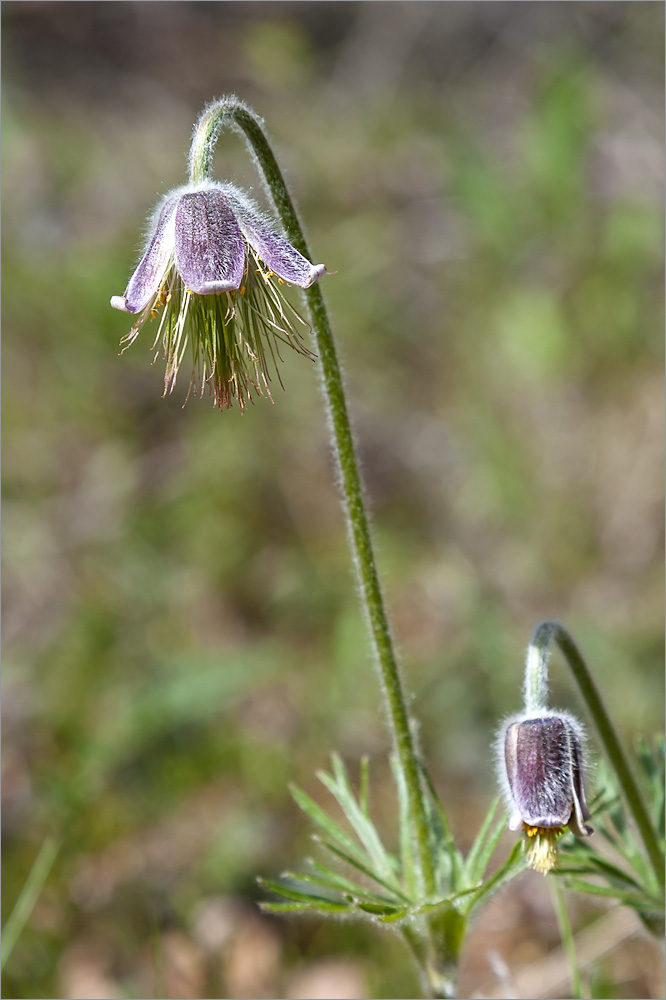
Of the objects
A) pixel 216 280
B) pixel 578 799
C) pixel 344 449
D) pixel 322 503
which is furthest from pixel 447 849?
pixel 322 503

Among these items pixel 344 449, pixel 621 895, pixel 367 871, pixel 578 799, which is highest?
pixel 344 449

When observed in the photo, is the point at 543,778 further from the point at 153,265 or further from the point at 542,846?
the point at 153,265

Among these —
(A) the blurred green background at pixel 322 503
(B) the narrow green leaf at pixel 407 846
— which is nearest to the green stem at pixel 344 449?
(B) the narrow green leaf at pixel 407 846

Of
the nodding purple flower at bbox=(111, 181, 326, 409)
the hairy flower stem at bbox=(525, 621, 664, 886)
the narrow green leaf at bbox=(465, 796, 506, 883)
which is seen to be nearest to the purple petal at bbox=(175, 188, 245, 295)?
the nodding purple flower at bbox=(111, 181, 326, 409)

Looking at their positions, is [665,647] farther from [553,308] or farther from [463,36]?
[463,36]

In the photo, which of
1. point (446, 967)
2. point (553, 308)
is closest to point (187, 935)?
point (446, 967)
